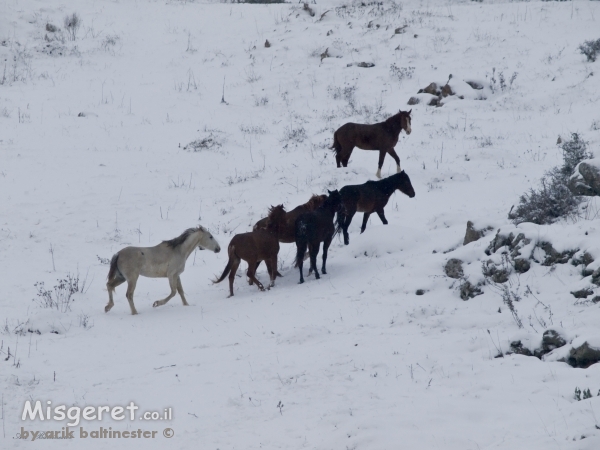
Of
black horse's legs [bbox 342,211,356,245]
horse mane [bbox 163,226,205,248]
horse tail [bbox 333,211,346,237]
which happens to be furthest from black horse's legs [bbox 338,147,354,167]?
horse mane [bbox 163,226,205,248]

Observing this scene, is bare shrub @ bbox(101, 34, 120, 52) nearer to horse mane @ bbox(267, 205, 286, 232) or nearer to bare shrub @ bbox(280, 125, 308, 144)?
bare shrub @ bbox(280, 125, 308, 144)

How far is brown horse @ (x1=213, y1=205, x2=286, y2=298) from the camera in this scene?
35.1ft

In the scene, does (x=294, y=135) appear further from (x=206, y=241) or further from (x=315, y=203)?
(x=206, y=241)

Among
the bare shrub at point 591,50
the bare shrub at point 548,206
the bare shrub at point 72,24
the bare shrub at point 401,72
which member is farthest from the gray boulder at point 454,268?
the bare shrub at point 72,24

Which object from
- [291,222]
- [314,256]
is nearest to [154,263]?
[291,222]

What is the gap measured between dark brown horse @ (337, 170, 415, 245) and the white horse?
2.75 metres

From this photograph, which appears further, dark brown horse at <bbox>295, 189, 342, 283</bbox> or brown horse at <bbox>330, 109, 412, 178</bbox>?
brown horse at <bbox>330, 109, 412, 178</bbox>

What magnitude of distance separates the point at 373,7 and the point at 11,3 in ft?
53.8

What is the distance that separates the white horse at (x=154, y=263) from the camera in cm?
1007

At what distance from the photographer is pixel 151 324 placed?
9.42 m

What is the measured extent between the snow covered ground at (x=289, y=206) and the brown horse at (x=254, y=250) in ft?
1.27

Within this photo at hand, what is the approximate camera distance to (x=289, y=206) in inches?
537

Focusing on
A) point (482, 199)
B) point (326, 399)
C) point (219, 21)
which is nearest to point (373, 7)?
point (219, 21)

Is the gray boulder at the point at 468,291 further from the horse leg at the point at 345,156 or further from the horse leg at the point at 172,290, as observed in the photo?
the horse leg at the point at 345,156
